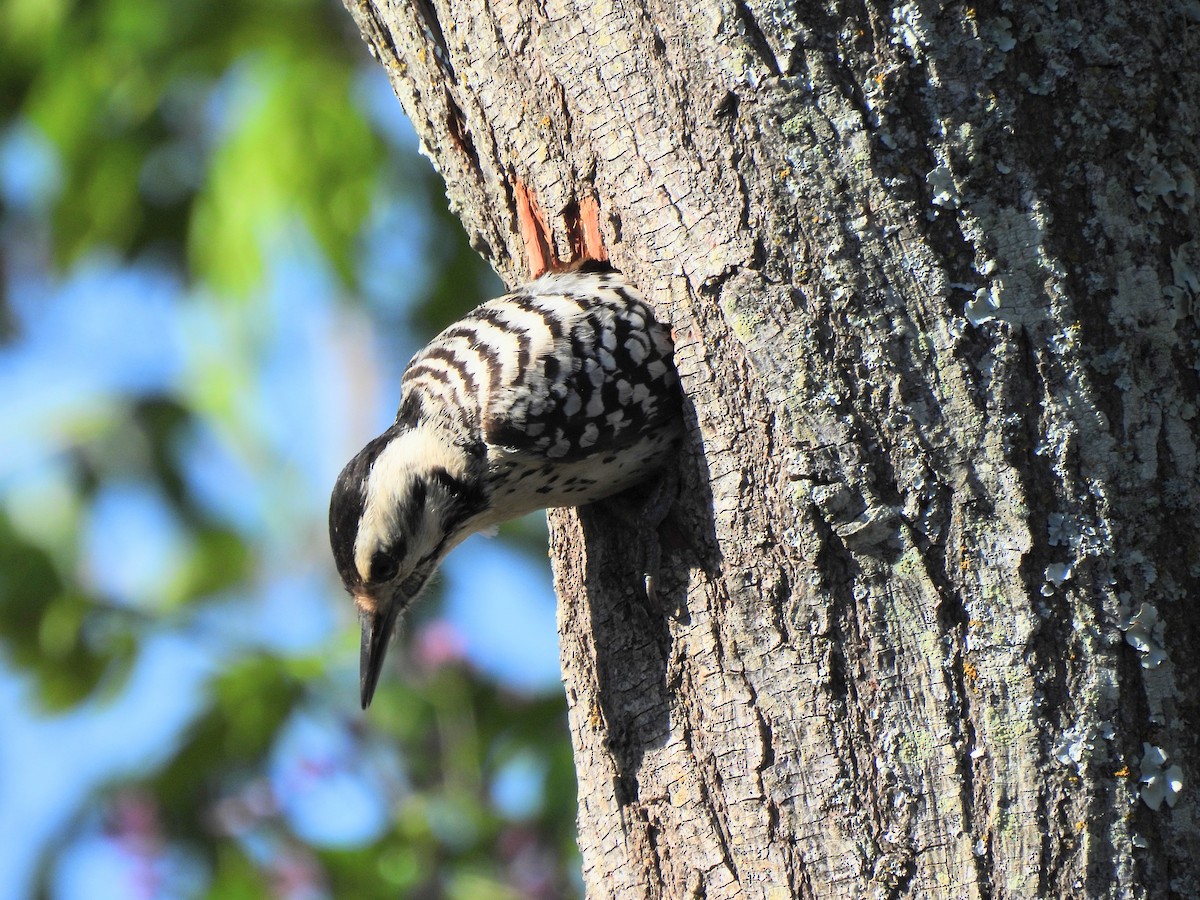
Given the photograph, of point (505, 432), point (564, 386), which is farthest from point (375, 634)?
point (564, 386)

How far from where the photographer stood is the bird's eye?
321 cm

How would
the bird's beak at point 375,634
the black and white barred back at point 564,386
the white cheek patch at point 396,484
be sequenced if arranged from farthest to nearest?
1. the bird's beak at point 375,634
2. the white cheek patch at point 396,484
3. the black and white barred back at point 564,386

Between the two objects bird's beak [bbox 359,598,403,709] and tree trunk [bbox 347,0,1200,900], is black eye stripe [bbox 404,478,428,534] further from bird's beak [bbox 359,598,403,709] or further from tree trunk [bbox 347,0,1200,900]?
tree trunk [bbox 347,0,1200,900]

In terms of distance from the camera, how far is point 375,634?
3.39 m

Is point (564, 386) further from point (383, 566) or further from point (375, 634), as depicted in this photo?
point (375, 634)

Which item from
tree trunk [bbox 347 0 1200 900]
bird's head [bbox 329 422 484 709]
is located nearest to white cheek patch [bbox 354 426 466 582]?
bird's head [bbox 329 422 484 709]

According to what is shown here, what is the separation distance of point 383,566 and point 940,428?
1496mm

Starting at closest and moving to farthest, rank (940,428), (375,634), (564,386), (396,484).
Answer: (940,428) → (564,386) → (396,484) → (375,634)

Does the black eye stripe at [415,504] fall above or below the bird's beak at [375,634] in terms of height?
above

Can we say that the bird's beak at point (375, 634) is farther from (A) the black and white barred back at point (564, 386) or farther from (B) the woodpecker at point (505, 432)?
(A) the black and white barred back at point (564, 386)

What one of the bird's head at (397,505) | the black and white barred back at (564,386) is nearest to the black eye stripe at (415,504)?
the bird's head at (397,505)

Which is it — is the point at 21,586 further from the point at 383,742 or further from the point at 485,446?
the point at 485,446

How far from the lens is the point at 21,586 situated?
202 inches

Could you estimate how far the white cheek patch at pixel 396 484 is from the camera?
315 centimetres
